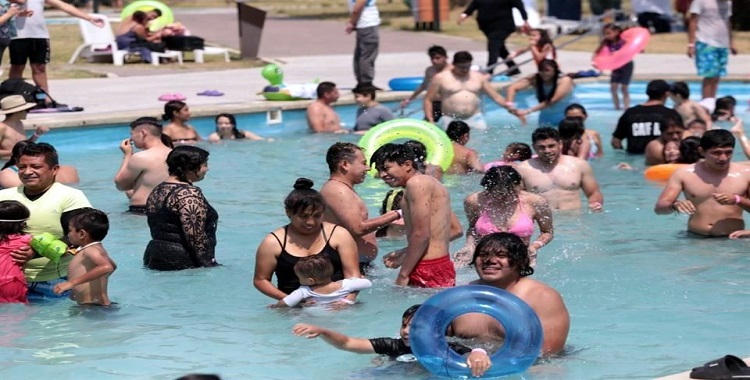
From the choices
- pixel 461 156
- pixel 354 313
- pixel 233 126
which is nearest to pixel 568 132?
pixel 461 156

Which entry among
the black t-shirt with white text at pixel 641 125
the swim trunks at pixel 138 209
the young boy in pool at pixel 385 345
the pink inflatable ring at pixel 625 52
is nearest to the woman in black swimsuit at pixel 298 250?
the young boy in pool at pixel 385 345

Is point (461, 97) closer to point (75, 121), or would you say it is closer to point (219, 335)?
point (75, 121)

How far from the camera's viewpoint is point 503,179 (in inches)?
306

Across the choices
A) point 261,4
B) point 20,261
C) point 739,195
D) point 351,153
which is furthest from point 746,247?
point 261,4

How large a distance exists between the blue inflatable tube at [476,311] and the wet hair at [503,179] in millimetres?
2130

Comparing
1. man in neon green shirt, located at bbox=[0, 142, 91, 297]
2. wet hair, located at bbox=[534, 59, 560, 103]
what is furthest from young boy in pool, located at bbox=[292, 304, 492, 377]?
wet hair, located at bbox=[534, 59, 560, 103]

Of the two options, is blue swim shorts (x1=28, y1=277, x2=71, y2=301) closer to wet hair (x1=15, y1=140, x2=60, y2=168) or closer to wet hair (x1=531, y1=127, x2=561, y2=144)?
wet hair (x1=15, y1=140, x2=60, y2=168)

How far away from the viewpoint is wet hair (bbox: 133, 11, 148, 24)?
2020 centimetres

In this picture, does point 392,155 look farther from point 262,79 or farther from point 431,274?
point 262,79

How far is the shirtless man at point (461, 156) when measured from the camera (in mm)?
11609

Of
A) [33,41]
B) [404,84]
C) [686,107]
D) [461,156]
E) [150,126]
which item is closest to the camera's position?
[150,126]

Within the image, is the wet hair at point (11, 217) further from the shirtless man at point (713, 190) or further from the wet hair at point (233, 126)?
the wet hair at point (233, 126)

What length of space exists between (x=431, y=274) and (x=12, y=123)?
15.9 ft

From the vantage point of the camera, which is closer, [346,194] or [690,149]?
[346,194]
